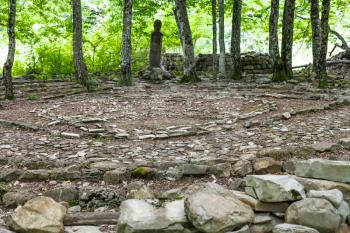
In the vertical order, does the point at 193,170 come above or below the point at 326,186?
below

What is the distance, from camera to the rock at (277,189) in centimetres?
380

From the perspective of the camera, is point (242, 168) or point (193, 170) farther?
point (193, 170)

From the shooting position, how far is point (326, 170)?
432 centimetres

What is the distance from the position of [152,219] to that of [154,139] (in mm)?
4296

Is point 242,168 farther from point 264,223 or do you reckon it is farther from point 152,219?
point 152,219

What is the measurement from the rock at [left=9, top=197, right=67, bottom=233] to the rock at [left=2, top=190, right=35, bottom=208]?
0.89 metres

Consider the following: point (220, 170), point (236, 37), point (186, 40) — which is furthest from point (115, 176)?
point (236, 37)

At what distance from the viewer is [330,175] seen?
4.31 metres

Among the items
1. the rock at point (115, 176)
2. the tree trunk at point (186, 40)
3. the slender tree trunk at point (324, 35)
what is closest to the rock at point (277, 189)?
the rock at point (115, 176)

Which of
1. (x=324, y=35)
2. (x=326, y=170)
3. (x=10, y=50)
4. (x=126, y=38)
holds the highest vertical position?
(x=126, y=38)

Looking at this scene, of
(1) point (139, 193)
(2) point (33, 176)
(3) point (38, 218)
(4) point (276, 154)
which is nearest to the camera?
(3) point (38, 218)

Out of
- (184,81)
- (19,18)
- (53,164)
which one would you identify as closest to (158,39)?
(184,81)

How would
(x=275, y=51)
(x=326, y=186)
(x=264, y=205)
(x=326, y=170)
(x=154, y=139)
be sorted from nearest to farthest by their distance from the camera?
(x=264, y=205) → (x=326, y=186) → (x=326, y=170) → (x=154, y=139) → (x=275, y=51)

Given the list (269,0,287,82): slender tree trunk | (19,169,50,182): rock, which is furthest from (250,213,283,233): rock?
(269,0,287,82): slender tree trunk
